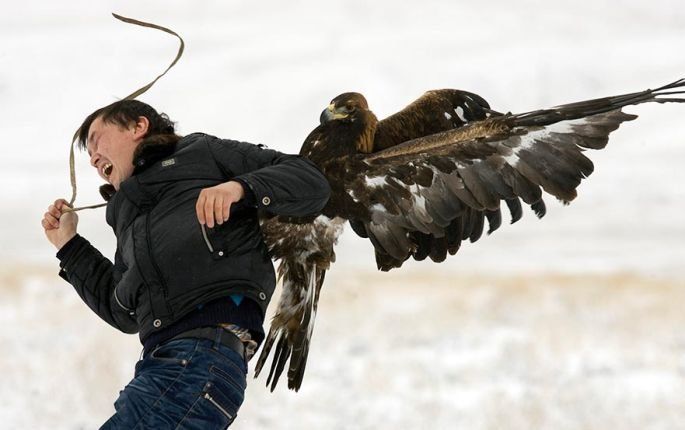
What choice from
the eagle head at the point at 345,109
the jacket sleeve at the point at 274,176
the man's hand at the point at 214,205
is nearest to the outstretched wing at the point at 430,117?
the eagle head at the point at 345,109

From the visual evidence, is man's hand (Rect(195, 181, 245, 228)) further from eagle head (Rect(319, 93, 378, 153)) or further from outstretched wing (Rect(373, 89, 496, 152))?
outstretched wing (Rect(373, 89, 496, 152))

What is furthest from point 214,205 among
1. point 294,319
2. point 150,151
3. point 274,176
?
point 294,319

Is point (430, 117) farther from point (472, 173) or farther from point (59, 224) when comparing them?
point (59, 224)

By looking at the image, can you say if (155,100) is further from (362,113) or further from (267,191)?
(267,191)

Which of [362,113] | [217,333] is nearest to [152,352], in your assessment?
[217,333]

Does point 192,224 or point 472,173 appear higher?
point 192,224

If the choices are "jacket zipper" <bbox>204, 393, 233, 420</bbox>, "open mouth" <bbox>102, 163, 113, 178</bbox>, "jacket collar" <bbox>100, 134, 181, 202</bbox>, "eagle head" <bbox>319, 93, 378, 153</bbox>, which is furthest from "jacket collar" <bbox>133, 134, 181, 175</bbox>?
"eagle head" <bbox>319, 93, 378, 153</bbox>

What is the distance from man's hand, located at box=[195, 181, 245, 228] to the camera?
293 centimetres

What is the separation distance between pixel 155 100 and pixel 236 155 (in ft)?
20.1

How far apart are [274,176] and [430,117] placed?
4.75ft

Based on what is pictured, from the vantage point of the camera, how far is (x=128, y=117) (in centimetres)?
341

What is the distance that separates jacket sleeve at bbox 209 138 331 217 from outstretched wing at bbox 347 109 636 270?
2.22 feet

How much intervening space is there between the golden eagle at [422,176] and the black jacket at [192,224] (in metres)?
0.70

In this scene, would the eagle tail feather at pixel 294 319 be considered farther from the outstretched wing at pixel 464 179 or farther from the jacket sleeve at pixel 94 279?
the jacket sleeve at pixel 94 279
